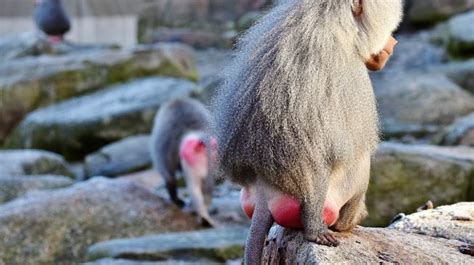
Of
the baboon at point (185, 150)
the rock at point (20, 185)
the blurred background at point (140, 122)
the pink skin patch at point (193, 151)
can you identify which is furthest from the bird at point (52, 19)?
the pink skin patch at point (193, 151)

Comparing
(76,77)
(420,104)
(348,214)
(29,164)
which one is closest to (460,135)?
(420,104)

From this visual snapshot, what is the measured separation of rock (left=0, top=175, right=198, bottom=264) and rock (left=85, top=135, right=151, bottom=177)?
7.74 feet

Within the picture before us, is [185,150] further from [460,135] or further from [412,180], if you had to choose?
[460,135]

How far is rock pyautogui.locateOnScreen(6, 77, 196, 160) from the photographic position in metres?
9.17

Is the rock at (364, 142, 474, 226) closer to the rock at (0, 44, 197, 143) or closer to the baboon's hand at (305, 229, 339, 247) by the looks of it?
the baboon's hand at (305, 229, 339, 247)

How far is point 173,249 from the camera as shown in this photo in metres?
4.64

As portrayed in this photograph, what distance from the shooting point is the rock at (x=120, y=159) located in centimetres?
816

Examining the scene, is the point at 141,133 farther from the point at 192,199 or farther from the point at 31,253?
the point at 31,253

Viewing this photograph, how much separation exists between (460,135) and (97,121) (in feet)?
12.5

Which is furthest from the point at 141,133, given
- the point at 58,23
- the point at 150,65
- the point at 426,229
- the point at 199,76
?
the point at 426,229

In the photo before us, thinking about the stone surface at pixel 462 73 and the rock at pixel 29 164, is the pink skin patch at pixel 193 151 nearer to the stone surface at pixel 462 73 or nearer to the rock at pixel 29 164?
the rock at pixel 29 164

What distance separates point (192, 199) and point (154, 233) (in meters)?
0.48

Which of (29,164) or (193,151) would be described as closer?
(193,151)

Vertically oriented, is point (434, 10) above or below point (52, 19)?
above
